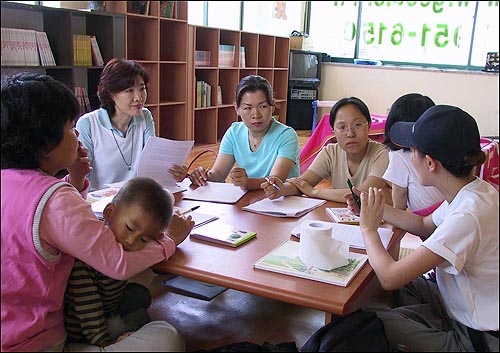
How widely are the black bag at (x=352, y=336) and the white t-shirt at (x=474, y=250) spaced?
0.25 meters

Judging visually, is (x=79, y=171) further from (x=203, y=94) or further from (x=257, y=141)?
(x=203, y=94)

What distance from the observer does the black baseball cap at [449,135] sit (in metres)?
1.33

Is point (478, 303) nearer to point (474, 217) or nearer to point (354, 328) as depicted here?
point (474, 217)

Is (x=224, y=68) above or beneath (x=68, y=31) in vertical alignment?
beneath

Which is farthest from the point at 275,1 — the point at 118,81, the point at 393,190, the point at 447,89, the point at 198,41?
the point at 393,190

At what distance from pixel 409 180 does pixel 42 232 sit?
5.00 ft

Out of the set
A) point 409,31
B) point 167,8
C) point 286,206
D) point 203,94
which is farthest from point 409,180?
point 409,31

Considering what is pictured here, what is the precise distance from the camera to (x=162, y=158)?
220 cm

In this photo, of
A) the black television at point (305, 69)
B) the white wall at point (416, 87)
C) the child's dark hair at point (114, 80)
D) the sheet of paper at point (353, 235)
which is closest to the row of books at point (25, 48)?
the child's dark hair at point (114, 80)

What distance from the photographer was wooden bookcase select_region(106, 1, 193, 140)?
556 centimetres

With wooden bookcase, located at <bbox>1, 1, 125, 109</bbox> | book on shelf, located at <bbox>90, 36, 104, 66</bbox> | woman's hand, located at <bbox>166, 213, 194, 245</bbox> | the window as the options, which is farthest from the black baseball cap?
the window

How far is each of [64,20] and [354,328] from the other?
421cm

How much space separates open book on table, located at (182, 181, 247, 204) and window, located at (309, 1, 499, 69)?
6.44 m

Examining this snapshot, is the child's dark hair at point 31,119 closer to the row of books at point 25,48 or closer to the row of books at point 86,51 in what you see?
the row of books at point 25,48
